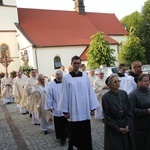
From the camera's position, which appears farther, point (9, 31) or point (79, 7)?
point (79, 7)

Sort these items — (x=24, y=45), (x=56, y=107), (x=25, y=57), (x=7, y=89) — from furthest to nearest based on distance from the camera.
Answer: (x=24, y=45), (x=25, y=57), (x=7, y=89), (x=56, y=107)

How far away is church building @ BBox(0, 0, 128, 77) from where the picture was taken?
33.9m

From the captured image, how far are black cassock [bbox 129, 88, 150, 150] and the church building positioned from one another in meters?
28.6

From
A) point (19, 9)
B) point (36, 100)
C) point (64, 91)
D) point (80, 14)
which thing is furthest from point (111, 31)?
point (64, 91)

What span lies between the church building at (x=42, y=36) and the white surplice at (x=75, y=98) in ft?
90.5

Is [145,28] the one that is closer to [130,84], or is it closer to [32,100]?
[32,100]

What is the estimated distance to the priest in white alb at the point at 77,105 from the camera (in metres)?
5.18

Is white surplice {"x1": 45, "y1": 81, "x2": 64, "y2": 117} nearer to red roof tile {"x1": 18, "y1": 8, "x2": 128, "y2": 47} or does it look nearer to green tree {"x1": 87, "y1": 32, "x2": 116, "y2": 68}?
green tree {"x1": 87, "y1": 32, "x2": 116, "y2": 68}

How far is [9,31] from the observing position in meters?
35.0

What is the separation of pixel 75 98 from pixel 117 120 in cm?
129

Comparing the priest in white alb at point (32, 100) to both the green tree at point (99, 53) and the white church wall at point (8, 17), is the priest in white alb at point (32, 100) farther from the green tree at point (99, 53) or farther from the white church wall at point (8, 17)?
the white church wall at point (8, 17)

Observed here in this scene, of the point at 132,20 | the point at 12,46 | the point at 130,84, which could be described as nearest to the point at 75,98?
the point at 130,84

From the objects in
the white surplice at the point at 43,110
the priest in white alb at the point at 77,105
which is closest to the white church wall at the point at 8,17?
the white surplice at the point at 43,110

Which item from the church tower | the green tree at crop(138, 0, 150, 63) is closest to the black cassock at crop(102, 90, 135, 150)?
the church tower
